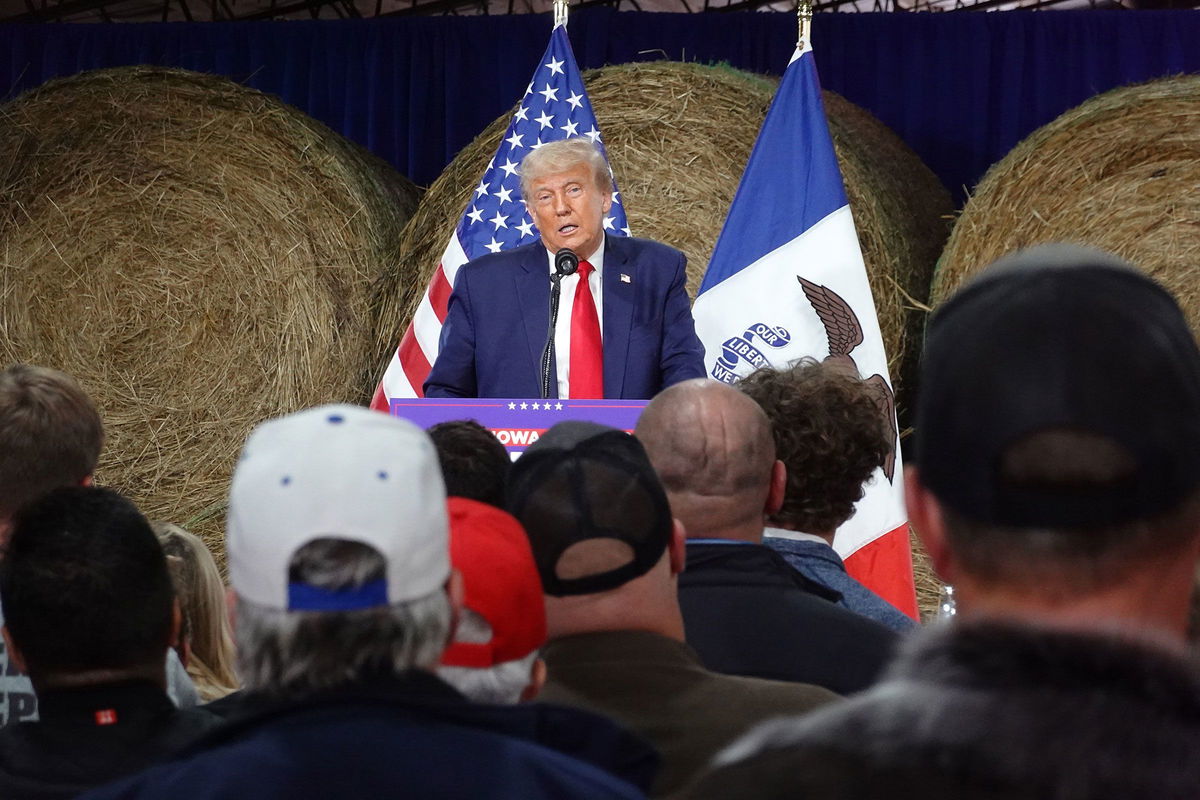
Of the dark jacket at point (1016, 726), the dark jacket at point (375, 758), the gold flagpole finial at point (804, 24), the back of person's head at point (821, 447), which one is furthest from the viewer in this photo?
the gold flagpole finial at point (804, 24)

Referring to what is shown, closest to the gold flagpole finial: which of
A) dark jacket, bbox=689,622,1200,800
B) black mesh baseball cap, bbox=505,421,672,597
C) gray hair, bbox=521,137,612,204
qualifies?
gray hair, bbox=521,137,612,204

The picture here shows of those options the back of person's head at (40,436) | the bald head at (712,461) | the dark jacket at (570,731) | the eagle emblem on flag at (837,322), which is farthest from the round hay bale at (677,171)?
the dark jacket at (570,731)

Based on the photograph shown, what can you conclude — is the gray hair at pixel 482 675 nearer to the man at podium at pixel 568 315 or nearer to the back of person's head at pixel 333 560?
the back of person's head at pixel 333 560

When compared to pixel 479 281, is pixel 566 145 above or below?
above

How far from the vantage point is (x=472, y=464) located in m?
2.41

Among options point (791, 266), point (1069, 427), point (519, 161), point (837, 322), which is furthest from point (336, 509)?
point (519, 161)

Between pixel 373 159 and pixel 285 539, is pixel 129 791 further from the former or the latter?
pixel 373 159

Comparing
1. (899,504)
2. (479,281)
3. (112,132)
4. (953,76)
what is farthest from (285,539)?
(953,76)

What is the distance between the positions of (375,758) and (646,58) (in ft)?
20.5

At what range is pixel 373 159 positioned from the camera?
6.84m

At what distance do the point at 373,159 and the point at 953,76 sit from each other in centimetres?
269

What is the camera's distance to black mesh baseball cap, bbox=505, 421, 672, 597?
1.81 meters

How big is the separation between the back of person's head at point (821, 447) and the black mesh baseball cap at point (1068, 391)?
1747 mm

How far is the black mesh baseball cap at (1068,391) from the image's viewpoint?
0.98 m
